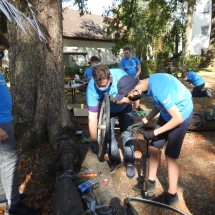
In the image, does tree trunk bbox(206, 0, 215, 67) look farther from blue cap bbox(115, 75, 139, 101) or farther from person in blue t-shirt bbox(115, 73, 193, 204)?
blue cap bbox(115, 75, 139, 101)

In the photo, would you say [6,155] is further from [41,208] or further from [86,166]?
[86,166]

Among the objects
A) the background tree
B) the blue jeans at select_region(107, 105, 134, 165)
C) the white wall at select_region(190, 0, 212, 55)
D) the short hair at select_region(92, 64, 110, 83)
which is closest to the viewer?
the short hair at select_region(92, 64, 110, 83)

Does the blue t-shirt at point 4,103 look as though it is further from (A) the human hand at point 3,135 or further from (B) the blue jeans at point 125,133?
(B) the blue jeans at point 125,133

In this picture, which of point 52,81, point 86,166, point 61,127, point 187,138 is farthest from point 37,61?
point 187,138

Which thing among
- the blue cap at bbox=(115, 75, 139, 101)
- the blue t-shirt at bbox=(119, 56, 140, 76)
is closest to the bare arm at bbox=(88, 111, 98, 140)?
the blue cap at bbox=(115, 75, 139, 101)

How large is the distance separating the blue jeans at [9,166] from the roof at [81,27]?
55.6 feet

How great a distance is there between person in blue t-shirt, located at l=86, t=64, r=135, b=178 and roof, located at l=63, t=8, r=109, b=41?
53.5 feet

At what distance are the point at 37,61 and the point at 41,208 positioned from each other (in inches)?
83.5

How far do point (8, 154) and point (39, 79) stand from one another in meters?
1.49

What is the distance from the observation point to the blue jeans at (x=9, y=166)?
204cm

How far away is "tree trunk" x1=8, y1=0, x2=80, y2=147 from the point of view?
3137mm

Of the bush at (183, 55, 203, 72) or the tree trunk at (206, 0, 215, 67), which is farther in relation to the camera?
the bush at (183, 55, 203, 72)

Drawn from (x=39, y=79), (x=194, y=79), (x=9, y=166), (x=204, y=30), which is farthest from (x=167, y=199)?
(x=204, y=30)

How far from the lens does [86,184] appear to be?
2.21 meters
